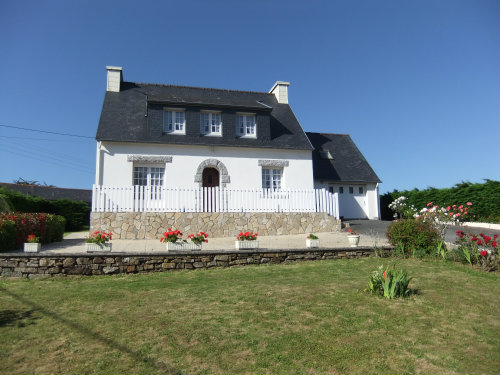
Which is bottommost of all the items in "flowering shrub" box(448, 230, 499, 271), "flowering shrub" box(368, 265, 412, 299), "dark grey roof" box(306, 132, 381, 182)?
"flowering shrub" box(368, 265, 412, 299)

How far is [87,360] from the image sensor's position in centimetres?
397

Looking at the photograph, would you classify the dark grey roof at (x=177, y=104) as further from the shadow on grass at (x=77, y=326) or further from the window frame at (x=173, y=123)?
the shadow on grass at (x=77, y=326)

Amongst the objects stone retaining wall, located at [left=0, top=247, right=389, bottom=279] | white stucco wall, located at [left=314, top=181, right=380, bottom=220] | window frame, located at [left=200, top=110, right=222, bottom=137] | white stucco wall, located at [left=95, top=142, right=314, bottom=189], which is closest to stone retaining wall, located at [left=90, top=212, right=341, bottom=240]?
white stucco wall, located at [left=95, top=142, right=314, bottom=189]

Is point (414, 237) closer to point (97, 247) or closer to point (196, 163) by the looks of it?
point (97, 247)

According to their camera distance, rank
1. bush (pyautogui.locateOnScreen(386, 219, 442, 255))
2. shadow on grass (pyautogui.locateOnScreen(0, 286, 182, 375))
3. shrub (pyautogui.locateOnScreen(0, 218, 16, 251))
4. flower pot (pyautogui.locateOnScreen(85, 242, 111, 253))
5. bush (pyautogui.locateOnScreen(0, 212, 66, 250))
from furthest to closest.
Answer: bush (pyautogui.locateOnScreen(386, 219, 442, 255)), bush (pyautogui.locateOnScreen(0, 212, 66, 250)), shrub (pyautogui.locateOnScreen(0, 218, 16, 251)), flower pot (pyautogui.locateOnScreen(85, 242, 111, 253)), shadow on grass (pyautogui.locateOnScreen(0, 286, 182, 375))

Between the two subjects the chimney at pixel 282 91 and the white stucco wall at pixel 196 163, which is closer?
the white stucco wall at pixel 196 163

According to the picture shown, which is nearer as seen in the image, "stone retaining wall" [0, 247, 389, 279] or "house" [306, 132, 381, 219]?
"stone retaining wall" [0, 247, 389, 279]

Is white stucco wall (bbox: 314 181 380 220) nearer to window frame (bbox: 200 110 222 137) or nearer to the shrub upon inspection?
window frame (bbox: 200 110 222 137)

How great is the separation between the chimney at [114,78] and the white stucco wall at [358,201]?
572 inches

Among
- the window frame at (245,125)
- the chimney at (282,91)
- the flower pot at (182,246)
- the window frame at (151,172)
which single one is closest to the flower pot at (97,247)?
the flower pot at (182,246)

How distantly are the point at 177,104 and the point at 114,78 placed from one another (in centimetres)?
528

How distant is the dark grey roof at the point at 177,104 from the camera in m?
17.4

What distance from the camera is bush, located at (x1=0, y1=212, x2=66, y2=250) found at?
937 cm

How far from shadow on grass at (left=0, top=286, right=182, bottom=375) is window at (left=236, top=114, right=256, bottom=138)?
14.0m
